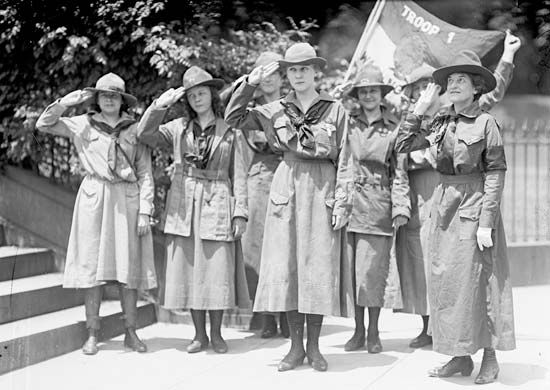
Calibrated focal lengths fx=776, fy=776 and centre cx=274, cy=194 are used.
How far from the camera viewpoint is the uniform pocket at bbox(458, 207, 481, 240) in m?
5.12

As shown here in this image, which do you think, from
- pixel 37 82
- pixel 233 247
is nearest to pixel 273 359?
pixel 233 247

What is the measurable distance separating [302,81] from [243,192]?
3.66ft

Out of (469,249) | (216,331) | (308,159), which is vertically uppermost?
(308,159)

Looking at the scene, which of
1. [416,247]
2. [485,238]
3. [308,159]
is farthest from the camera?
[416,247]

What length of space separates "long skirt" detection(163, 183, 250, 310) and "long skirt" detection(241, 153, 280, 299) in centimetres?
46

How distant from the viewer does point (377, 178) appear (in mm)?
6289

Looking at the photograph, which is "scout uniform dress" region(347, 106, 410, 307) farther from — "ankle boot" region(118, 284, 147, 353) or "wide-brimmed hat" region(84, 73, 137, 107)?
"wide-brimmed hat" region(84, 73, 137, 107)

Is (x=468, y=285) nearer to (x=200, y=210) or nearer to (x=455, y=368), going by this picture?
(x=455, y=368)

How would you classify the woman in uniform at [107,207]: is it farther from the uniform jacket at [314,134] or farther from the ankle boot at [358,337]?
the ankle boot at [358,337]

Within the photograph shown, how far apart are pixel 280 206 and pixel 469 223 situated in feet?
4.40

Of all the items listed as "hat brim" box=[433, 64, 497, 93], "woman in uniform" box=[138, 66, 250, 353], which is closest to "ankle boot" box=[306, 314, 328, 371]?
"woman in uniform" box=[138, 66, 250, 353]

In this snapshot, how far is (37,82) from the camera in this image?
798 centimetres

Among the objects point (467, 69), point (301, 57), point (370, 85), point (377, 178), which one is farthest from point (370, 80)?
point (467, 69)

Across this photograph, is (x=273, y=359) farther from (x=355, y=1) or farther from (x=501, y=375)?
(x=355, y=1)
